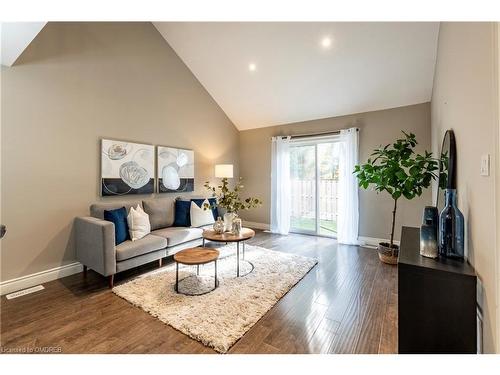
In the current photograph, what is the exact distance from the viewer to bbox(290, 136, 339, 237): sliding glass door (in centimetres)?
464

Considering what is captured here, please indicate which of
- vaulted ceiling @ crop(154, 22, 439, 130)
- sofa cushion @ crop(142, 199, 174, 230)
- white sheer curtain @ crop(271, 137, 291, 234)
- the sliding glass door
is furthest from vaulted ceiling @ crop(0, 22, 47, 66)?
the sliding glass door

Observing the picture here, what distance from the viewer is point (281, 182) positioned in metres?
5.06

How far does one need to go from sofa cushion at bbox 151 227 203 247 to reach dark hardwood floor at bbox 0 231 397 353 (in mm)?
643

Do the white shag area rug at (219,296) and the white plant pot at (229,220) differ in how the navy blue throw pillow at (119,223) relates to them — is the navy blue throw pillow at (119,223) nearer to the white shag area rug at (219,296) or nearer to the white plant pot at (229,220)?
the white shag area rug at (219,296)

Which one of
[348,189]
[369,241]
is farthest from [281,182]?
[369,241]

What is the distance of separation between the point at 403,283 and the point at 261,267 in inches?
74.2

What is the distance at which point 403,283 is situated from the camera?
1361mm

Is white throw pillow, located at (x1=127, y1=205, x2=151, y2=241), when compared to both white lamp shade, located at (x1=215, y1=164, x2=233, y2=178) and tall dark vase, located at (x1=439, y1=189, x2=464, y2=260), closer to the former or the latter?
white lamp shade, located at (x1=215, y1=164, x2=233, y2=178)

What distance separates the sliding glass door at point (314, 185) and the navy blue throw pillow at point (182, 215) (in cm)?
241

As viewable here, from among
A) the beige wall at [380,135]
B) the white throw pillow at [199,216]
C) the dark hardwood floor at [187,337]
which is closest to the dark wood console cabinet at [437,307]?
the dark hardwood floor at [187,337]

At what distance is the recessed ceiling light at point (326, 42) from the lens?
321 cm
